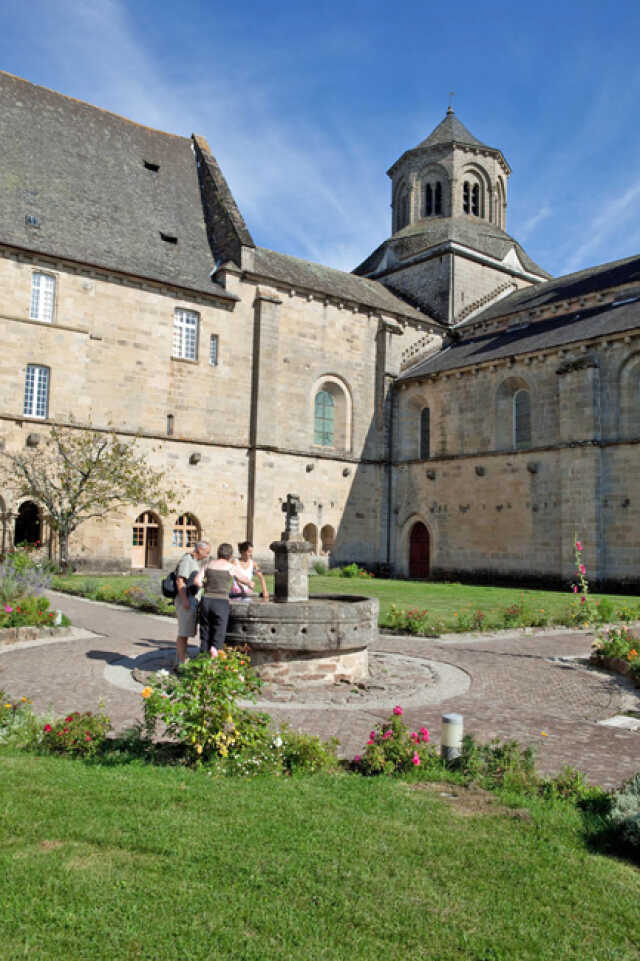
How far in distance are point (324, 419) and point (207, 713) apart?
1015 inches

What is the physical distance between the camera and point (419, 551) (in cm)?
3111

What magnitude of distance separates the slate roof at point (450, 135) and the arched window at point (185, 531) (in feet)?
82.8

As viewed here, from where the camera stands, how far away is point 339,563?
3042 cm

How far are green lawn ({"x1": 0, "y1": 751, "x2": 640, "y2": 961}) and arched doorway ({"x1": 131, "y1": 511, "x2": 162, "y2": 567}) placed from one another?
2125cm

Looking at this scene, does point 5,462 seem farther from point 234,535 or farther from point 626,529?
point 626,529

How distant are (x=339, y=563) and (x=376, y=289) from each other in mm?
14693

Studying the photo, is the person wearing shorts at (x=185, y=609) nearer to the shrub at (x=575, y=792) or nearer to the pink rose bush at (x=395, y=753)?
the pink rose bush at (x=395, y=753)

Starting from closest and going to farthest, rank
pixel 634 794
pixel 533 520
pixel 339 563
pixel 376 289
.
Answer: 1. pixel 634 794
2. pixel 533 520
3. pixel 339 563
4. pixel 376 289

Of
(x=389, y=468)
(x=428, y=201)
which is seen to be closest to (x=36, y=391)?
(x=389, y=468)

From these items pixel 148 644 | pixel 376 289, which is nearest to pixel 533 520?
pixel 376 289

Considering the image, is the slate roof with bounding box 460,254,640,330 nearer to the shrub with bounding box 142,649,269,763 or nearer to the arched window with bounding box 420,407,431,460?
the arched window with bounding box 420,407,431,460

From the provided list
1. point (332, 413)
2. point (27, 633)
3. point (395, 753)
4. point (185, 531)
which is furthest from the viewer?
point (332, 413)

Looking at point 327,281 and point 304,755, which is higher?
point 327,281

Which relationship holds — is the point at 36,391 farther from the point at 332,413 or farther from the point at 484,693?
the point at 484,693
